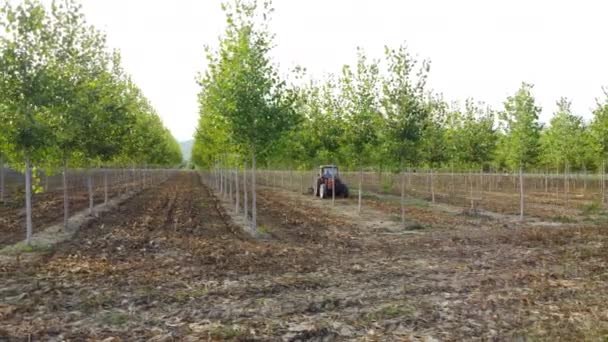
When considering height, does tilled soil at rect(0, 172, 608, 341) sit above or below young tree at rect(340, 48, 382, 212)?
below

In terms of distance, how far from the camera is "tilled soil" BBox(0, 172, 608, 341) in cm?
712

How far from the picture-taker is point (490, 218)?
2188 cm

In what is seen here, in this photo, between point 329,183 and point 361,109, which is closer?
point 361,109

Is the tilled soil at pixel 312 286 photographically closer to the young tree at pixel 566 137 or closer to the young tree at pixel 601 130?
the young tree at pixel 601 130

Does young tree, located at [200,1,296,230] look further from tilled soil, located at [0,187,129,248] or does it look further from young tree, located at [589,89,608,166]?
young tree, located at [589,89,608,166]

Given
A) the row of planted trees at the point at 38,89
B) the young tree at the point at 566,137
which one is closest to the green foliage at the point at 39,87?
the row of planted trees at the point at 38,89

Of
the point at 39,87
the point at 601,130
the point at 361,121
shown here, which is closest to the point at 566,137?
the point at 601,130

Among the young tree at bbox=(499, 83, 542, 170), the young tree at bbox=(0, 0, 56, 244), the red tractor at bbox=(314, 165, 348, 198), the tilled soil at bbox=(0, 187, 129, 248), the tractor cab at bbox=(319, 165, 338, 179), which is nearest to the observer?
the young tree at bbox=(0, 0, 56, 244)

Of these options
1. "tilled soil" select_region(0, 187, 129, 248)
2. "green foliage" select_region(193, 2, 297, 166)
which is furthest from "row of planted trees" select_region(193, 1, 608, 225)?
"tilled soil" select_region(0, 187, 129, 248)

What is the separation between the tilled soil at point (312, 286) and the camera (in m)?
7.12

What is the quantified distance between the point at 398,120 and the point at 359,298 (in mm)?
11609

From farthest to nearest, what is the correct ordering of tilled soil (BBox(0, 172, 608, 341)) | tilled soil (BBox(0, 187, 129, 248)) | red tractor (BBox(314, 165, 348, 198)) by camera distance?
1. red tractor (BBox(314, 165, 348, 198))
2. tilled soil (BBox(0, 187, 129, 248))
3. tilled soil (BBox(0, 172, 608, 341))

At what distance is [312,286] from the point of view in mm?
9578

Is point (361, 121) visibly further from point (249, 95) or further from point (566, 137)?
point (566, 137)
